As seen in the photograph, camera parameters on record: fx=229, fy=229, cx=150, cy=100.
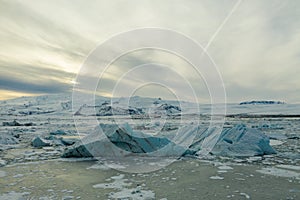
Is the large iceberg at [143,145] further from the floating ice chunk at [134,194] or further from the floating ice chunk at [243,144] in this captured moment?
the floating ice chunk at [134,194]

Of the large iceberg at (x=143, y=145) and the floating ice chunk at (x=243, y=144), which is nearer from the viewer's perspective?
the large iceberg at (x=143, y=145)

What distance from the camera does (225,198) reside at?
3424mm

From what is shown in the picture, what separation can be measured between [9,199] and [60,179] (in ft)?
3.69

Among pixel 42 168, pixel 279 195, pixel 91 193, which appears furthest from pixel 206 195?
pixel 42 168

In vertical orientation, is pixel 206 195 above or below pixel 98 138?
below

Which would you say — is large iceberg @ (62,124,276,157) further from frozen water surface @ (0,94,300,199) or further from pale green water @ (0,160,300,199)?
pale green water @ (0,160,300,199)

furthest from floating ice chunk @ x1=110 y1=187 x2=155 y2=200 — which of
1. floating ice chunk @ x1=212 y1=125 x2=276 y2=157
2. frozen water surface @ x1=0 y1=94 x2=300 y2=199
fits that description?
floating ice chunk @ x1=212 y1=125 x2=276 y2=157

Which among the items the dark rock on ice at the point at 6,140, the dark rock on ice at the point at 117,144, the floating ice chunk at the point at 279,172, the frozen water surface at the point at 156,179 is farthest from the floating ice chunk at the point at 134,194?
the dark rock on ice at the point at 6,140

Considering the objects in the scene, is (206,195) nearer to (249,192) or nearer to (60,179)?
(249,192)

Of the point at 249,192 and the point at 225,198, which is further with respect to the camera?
the point at 249,192

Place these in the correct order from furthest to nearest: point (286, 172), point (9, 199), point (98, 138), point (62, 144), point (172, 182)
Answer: point (62, 144)
point (98, 138)
point (286, 172)
point (172, 182)
point (9, 199)

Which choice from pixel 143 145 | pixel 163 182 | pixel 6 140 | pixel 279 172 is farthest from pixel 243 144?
pixel 6 140

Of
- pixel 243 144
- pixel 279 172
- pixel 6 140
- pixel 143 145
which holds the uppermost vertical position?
pixel 243 144

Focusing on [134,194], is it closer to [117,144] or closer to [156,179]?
[156,179]
